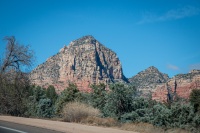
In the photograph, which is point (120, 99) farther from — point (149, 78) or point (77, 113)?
point (149, 78)

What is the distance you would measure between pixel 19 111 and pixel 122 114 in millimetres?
11882

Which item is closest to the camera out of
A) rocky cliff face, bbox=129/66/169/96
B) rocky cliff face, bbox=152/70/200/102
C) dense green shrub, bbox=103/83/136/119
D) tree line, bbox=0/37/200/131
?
tree line, bbox=0/37/200/131

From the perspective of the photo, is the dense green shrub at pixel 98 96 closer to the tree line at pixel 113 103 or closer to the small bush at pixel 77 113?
the tree line at pixel 113 103

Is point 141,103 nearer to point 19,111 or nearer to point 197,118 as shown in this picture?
point 197,118

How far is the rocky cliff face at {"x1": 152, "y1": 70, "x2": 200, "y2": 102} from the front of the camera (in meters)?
140

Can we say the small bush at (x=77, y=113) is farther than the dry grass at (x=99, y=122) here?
Yes

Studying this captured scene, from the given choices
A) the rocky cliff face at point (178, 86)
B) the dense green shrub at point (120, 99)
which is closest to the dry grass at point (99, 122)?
the dense green shrub at point (120, 99)

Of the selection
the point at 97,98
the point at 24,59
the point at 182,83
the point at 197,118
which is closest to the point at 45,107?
the point at 97,98

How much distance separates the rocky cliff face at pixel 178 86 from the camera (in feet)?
458

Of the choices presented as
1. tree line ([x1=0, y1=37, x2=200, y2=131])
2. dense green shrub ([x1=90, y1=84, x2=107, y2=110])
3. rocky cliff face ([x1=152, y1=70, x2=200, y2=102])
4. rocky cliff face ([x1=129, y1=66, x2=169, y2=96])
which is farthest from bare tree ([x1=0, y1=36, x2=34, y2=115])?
rocky cliff face ([x1=129, y1=66, x2=169, y2=96])

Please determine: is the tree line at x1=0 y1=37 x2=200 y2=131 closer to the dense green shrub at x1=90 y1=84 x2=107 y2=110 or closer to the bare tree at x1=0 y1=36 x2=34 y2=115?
the bare tree at x1=0 y1=36 x2=34 y2=115

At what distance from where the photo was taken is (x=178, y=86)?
152750mm

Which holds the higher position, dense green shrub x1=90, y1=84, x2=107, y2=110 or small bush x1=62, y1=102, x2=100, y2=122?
dense green shrub x1=90, y1=84, x2=107, y2=110

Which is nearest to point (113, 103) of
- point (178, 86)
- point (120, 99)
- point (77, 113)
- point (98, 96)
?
point (120, 99)
